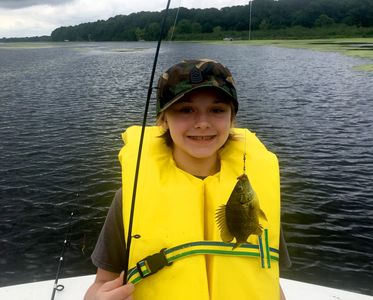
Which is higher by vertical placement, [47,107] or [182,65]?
[182,65]

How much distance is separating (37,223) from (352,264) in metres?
9.31

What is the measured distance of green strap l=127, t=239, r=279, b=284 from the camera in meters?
3.15

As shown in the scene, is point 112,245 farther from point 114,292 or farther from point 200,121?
point 200,121

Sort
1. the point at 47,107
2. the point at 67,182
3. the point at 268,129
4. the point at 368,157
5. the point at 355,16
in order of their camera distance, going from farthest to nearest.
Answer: the point at 355,16 → the point at 47,107 → the point at 268,129 → the point at 368,157 → the point at 67,182

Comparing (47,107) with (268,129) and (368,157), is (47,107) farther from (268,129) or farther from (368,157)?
(368,157)

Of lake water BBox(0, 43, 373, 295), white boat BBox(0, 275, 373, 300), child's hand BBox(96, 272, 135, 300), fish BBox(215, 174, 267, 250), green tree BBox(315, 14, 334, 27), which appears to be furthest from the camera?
green tree BBox(315, 14, 334, 27)

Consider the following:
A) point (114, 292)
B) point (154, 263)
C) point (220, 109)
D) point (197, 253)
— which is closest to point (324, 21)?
point (220, 109)

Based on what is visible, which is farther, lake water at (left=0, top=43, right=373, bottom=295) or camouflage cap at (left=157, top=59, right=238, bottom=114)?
lake water at (left=0, top=43, right=373, bottom=295)

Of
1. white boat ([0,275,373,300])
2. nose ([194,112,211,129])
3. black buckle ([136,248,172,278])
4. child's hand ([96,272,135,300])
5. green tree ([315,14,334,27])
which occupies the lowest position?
white boat ([0,275,373,300])

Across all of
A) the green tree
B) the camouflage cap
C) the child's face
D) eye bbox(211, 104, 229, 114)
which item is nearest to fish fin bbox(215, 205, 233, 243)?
the child's face

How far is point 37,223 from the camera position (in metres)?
13.0

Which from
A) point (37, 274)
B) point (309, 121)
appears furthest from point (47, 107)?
point (37, 274)

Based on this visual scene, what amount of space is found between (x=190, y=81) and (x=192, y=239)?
1226mm

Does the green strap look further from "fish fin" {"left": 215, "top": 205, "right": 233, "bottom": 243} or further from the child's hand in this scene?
the child's hand
